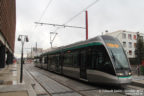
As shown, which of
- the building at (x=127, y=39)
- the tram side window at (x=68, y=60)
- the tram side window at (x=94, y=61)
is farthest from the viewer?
the building at (x=127, y=39)

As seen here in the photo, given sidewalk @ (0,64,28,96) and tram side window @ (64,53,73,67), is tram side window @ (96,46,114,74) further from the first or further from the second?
sidewalk @ (0,64,28,96)

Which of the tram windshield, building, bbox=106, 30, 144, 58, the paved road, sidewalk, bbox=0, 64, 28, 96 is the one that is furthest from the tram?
building, bbox=106, 30, 144, 58

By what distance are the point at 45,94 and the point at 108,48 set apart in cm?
437

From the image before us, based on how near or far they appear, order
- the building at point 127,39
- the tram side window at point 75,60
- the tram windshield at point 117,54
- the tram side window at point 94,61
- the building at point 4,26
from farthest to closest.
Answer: the building at point 127,39 → the building at point 4,26 → the tram side window at point 75,60 → the tram side window at point 94,61 → the tram windshield at point 117,54

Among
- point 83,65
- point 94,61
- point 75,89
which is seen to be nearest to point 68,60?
point 83,65

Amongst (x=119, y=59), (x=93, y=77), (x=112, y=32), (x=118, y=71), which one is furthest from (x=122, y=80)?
(x=112, y=32)

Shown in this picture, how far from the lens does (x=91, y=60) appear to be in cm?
899

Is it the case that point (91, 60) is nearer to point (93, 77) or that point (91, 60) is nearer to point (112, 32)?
point (93, 77)

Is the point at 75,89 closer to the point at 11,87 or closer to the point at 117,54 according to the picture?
the point at 117,54

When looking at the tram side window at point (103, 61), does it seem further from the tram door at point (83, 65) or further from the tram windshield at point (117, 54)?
the tram door at point (83, 65)

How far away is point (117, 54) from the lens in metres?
8.12

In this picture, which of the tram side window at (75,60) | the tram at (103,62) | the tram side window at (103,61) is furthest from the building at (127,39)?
the tram side window at (103,61)

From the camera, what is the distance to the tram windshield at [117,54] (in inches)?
308

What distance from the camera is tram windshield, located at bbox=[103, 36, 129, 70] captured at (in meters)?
7.82
